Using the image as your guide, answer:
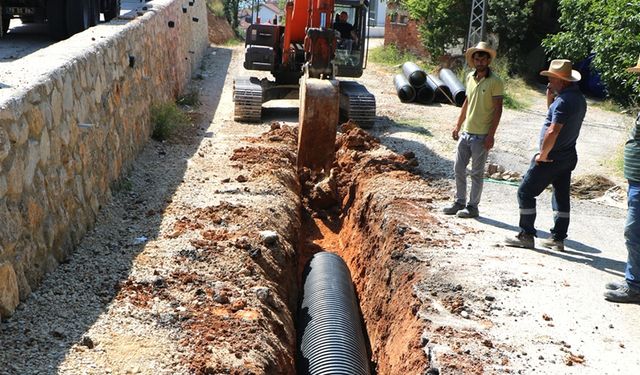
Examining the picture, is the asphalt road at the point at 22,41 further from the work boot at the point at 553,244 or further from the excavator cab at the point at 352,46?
the work boot at the point at 553,244

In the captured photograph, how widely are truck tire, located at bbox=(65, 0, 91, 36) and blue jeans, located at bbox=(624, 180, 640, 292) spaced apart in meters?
10.0

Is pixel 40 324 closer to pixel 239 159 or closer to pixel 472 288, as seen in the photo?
pixel 472 288

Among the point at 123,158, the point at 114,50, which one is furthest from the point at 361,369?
the point at 114,50

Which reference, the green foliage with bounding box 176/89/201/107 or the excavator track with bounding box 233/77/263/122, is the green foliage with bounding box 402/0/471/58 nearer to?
the green foliage with bounding box 176/89/201/107

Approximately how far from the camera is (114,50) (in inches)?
322

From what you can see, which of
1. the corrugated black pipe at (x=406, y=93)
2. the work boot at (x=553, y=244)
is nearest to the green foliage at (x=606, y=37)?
the corrugated black pipe at (x=406, y=93)

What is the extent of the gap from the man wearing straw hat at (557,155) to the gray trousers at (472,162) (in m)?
0.82

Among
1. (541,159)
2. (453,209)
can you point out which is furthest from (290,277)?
(541,159)

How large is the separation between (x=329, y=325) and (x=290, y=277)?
111 centimetres

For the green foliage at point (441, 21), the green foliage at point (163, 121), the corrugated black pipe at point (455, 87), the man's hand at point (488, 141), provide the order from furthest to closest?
the green foliage at point (441, 21)
the corrugated black pipe at point (455, 87)
the green foliage at point (163, 121)
the man's hand at point (488, 141)

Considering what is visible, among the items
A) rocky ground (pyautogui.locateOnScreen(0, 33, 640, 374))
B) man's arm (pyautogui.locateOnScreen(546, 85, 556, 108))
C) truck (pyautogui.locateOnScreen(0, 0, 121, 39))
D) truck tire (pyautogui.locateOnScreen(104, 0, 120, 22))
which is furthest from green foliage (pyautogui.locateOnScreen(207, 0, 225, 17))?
man's arm (pyautogui.locateOnScreen(546, 85, 556, 108))

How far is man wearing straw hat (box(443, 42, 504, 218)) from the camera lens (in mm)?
7621

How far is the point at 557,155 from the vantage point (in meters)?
6.88

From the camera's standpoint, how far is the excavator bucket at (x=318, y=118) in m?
9.13
